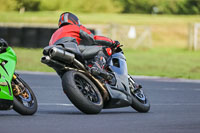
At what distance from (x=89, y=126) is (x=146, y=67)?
17659 mm

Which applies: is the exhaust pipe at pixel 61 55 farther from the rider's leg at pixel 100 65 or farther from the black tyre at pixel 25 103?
the black tyre at pixel 25 103

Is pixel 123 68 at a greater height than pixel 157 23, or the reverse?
pixel 123 68

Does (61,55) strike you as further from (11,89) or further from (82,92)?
(11,89)

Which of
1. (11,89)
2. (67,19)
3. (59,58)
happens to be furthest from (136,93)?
(11,89)

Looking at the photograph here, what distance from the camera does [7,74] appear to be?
28.2 ft

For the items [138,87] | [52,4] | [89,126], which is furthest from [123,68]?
[52,4]

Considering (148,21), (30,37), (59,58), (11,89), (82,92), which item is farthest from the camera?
(148,21)

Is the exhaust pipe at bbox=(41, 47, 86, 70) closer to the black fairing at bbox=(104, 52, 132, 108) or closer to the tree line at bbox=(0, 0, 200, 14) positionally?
the black fairing at bbox=(104, 52, 132, 108)

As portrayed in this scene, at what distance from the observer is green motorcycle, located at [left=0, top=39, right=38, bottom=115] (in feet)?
27.6

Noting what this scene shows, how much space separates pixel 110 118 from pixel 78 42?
1.41 meters

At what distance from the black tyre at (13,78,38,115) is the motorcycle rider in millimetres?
890

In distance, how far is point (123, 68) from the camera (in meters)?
10.1

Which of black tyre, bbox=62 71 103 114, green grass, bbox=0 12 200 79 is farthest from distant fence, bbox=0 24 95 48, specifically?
black tyre, bbox=62 71 103 114

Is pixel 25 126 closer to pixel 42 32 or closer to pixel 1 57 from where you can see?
pixel 1 57
